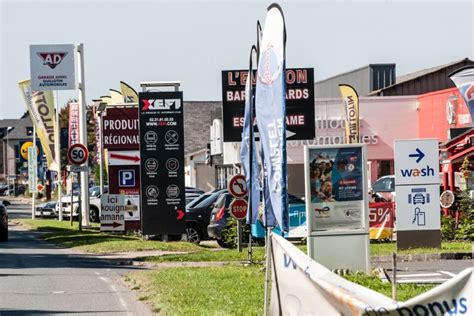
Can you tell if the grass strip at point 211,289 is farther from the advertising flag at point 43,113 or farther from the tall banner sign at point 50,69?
the advertising flag at point 43,113

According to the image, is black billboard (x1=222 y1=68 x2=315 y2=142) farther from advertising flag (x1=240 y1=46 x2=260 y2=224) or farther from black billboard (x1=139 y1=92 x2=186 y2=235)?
advertising flag (x1=240 y1=46 x2=260 y2=224)

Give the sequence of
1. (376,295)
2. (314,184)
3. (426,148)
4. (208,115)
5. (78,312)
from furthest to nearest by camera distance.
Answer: (208,115), (426,148), (314,184), (78,312), (376,295)

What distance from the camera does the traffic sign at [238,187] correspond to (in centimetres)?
2330

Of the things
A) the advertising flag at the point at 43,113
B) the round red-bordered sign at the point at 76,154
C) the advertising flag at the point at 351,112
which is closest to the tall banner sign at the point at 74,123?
the advertising flag at the point at 43,113

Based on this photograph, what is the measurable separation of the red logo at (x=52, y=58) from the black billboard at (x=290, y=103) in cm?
1563

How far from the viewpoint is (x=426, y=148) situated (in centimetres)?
2291

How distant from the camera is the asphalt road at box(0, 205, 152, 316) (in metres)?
14.8

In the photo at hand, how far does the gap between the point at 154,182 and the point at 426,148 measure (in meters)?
9.90

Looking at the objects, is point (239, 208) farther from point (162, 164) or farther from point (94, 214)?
point (94, 214)

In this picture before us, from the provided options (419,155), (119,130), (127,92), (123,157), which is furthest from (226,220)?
(127,92)

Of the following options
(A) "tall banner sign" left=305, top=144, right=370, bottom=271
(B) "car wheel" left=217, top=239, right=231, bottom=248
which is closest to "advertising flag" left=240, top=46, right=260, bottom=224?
(A) "tall banner sign" left=305, top=144, right=370, bottom=271

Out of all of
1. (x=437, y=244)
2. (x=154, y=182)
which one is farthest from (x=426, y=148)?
(x=154, y=182)

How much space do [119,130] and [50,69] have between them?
7.42 metres

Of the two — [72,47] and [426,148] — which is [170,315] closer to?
[426,148]
